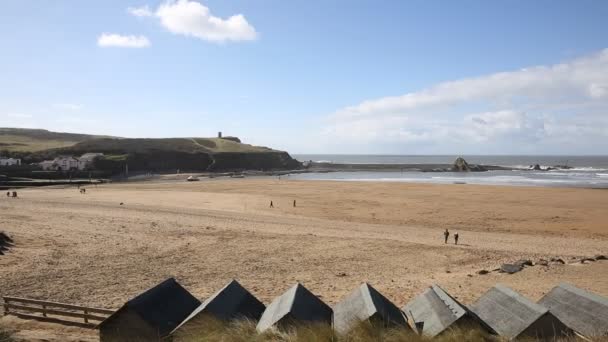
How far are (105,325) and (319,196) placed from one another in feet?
136

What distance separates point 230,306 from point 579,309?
6041mm

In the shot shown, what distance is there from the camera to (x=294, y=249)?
66.3ft

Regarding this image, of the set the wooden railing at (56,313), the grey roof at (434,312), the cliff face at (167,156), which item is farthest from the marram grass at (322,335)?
the cliff face at (167,156)

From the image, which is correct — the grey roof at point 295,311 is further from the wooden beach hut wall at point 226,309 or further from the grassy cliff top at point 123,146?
the grassy cliff top at point 123,146

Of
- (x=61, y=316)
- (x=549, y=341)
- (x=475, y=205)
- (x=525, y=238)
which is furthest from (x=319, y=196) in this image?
(x=549, y=341)

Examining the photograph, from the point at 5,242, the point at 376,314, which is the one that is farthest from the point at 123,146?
the point at 376,314

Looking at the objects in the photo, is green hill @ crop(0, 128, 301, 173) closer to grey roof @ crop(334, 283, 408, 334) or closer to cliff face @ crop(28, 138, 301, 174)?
cliff face @ crop(28, 138, 301, 174)

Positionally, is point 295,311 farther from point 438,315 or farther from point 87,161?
point 87,161

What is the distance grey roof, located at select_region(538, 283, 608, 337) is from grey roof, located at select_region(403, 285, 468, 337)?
5.71ft

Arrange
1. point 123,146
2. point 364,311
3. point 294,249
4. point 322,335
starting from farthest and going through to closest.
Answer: point 123,146 < point 294,249 < point 364,311 < point 322,335

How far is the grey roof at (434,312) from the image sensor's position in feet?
22.1

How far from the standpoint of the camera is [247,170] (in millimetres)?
110938

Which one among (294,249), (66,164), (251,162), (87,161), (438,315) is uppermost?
(251,162)

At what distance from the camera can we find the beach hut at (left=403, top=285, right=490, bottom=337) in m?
6.70
